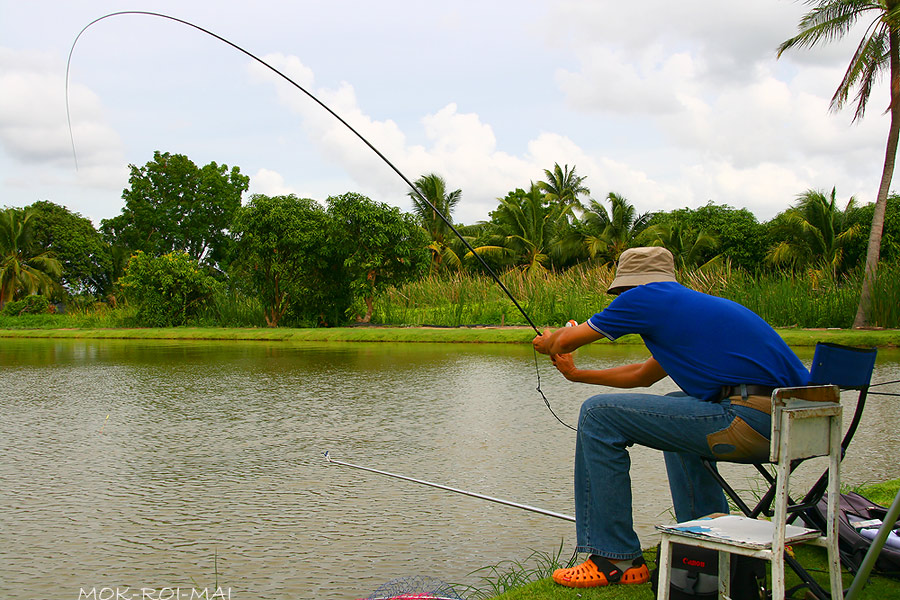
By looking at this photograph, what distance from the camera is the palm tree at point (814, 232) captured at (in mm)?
29844

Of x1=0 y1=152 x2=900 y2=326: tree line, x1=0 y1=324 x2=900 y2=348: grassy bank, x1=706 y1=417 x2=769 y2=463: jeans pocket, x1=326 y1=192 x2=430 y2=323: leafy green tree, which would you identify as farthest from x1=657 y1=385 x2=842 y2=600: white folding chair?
x1=326 y1=192 x2=430 y2=323: leafy green tree

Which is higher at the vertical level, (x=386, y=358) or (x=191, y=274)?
(x=191, y=274)

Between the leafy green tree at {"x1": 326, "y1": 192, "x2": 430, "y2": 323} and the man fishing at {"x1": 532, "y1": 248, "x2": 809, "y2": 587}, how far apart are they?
59.9 feet

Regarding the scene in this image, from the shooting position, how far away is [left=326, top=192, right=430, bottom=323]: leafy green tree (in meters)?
21.1

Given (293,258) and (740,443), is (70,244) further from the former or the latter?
(740,443)

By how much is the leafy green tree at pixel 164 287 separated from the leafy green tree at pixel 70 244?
64.7ft

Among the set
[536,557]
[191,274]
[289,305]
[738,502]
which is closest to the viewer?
[738,502]

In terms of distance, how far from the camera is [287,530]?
12.7 feet

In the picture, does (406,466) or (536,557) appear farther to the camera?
(406,466)

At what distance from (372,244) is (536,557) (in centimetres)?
1784

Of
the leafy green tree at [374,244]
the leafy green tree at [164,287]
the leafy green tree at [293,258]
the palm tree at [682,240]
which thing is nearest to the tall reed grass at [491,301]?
the leafy green tree at [374,244]

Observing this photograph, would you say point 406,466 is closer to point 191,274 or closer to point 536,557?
point 536,557

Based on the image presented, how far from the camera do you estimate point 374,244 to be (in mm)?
20953

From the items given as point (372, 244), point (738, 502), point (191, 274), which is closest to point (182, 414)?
point (738, 502)
